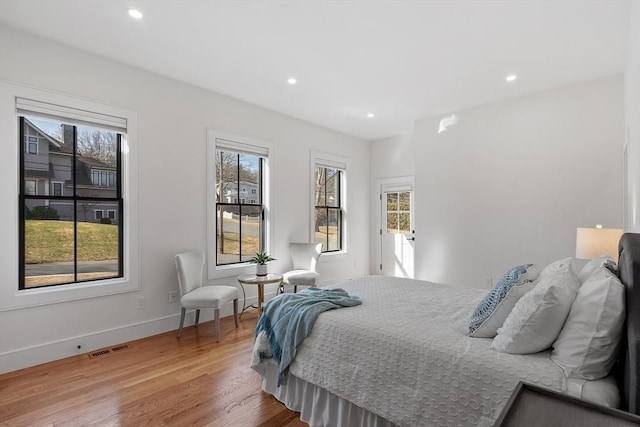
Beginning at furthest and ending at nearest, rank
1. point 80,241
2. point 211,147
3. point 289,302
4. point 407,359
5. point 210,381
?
point 211,147 → point 80,241 → point 210,381 → point 289,302 → point 407,359

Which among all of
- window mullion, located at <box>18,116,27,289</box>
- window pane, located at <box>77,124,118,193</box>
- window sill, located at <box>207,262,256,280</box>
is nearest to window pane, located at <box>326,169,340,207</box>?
window sill, located at <box>207,262,256,280</box>

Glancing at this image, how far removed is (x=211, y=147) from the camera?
3.99 meters

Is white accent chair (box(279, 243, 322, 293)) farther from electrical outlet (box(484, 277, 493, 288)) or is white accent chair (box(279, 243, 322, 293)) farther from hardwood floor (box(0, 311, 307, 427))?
electrical outlet (box(484, 277, 493, 288))

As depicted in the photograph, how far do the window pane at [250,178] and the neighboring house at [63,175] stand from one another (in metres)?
1.55

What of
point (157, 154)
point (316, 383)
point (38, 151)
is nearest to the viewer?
point (316, 383)

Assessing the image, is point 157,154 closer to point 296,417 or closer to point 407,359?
point 296,417

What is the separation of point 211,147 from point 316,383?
3.08 metres

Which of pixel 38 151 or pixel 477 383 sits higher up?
pixel 38 151

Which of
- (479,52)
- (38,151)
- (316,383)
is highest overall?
(479,52)

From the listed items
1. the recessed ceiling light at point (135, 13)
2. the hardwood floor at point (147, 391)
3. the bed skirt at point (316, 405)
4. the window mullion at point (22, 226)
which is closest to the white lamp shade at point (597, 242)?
the bed skirt at point (316, 405)

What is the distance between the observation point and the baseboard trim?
2.67 m

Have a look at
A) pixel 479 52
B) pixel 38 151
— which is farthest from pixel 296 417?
pixel 479 52

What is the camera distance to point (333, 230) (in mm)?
5887

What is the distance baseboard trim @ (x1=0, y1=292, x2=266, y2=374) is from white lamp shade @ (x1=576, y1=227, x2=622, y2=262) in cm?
394
